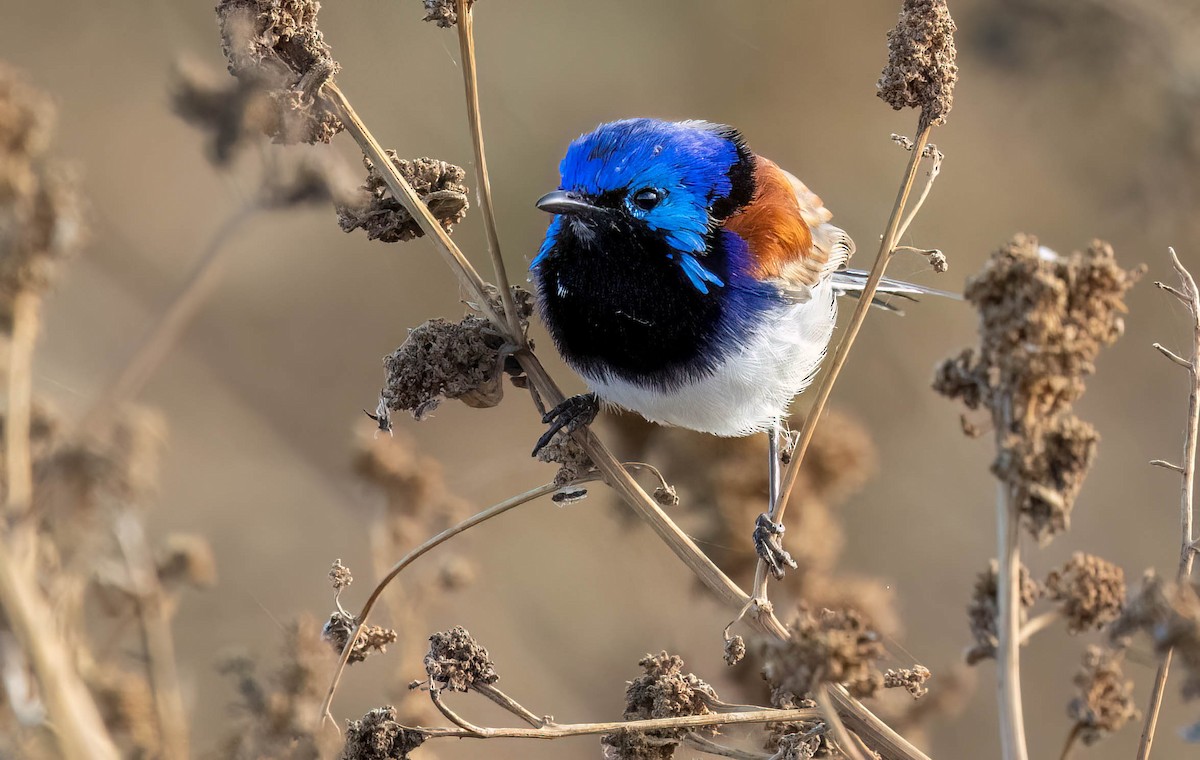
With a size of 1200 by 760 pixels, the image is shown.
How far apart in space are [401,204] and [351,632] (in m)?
0.91

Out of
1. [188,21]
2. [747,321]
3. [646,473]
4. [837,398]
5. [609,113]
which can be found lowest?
[646,473]

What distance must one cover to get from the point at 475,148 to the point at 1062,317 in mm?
1238

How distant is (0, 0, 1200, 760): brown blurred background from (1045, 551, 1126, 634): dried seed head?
1.51 meters

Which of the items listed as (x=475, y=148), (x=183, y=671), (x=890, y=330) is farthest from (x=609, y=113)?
(x=183, y=671)

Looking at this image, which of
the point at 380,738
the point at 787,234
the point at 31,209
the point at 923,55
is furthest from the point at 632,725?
the point at 787,234

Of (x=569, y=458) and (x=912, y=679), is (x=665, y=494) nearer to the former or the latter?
(x=569, y=458)

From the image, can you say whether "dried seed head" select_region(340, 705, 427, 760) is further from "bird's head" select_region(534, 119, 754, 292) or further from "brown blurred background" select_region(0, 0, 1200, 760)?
"bird's head" select_region(534, 119, 754, 292)

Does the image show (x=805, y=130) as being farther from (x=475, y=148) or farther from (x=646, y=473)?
(x=475, y=148)

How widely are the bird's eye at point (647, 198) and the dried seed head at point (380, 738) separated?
75.0 inches

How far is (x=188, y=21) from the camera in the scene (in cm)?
362

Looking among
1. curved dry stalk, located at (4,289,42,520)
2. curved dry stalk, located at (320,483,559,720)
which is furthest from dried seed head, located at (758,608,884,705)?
curved dry stalk, located at (4,289,42,520)

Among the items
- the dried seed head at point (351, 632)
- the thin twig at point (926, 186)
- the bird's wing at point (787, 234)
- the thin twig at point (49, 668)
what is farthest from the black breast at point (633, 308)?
the thin twig at point (49, 668)

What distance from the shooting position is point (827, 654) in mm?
1462

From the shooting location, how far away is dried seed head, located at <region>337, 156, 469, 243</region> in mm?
2316
